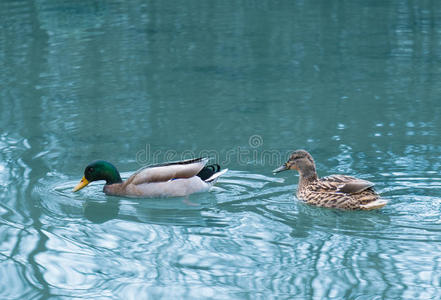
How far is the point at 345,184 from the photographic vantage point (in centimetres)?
723

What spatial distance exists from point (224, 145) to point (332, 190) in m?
2.29

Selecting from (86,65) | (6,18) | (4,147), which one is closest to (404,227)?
(4,147)

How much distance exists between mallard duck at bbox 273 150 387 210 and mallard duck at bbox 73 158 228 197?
33.0 inches

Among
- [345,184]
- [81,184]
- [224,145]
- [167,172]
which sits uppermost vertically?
[345,184]

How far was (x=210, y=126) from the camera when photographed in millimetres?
10133

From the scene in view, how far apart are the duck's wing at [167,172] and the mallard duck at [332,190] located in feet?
3.11

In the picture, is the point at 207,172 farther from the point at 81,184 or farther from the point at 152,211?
the point at 81,184

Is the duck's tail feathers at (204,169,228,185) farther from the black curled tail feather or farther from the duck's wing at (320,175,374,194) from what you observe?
the duck's wing at (320,175,374,194)

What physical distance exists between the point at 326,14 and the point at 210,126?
330 inches

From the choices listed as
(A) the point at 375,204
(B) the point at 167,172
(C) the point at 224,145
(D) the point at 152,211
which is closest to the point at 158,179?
(B) the point at 167,172

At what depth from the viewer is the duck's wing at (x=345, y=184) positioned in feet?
23.5

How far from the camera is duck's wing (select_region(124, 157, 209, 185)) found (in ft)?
26.1

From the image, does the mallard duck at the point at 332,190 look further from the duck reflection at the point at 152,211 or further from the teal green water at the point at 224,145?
the duck reflection at the point at 152,211

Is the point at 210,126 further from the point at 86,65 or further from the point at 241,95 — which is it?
the point at 86,65
